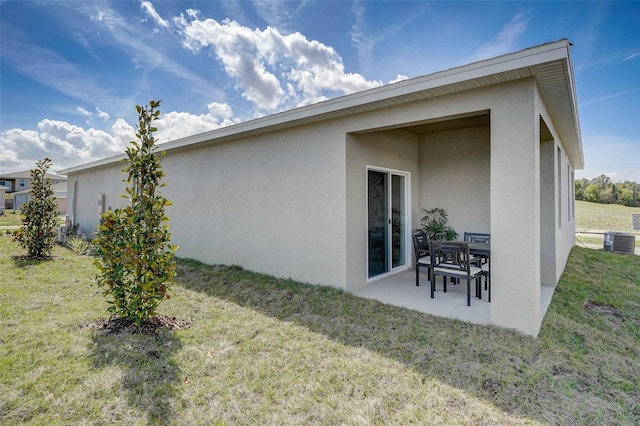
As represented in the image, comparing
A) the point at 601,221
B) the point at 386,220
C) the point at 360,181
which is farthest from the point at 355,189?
the point at 601,221

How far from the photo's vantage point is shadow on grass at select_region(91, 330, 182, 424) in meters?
2.51

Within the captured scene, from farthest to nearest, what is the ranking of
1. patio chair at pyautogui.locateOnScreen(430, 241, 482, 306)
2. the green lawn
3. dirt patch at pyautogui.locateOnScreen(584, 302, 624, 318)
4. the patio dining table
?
the green lawn < the patio dining table < dirt patch at pyautogui.locateOnScreen(584, 302, 624, 318) < patio chair at pyautogui.locateOnScreen(430, 241, 482, 306)

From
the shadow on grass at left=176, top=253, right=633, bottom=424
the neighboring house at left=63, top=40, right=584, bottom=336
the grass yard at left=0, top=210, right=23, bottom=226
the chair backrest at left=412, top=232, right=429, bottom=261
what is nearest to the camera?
the shadow on grass at left=176, top=253, right=633, bottom=424

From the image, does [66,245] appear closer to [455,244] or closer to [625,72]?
[455,244]

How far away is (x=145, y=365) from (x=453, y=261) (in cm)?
429

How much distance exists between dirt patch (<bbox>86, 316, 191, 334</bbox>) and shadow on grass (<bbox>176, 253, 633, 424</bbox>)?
107 centimetres

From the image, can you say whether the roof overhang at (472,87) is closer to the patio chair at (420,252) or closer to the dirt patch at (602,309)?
the patio chair at (420,252)

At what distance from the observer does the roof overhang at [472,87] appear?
11.3 feet

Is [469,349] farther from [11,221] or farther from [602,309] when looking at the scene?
[11,221]

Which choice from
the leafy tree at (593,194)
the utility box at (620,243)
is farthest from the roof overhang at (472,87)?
the leafy tree at (593,194)

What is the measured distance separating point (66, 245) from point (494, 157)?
1332 cm

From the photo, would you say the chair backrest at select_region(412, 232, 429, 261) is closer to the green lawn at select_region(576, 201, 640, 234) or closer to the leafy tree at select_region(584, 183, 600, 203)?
the green lawn at select_region(576, 201, 640, 234)

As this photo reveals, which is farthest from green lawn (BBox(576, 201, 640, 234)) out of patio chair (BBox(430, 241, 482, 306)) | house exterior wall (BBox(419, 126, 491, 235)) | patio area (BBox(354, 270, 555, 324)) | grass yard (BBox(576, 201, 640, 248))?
patio chair (BBox(430, 241, 482, 306))

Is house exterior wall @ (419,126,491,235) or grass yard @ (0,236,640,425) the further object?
house exterior wall @ (419,126,491,235)
